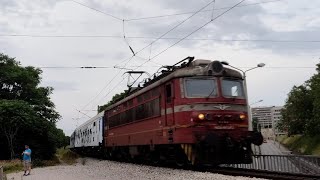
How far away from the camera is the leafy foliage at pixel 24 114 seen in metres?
30.8

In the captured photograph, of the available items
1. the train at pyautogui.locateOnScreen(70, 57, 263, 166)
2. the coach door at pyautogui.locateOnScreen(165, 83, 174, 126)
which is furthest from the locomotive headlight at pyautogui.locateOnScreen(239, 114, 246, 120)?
the coach door at pyautogui.locateOnScreen(165, 83, 174, 126)

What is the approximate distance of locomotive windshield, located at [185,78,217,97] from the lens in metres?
15.5

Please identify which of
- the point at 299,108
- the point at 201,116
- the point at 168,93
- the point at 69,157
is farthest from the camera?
the point at 299,108

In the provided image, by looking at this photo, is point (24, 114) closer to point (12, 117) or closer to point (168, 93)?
point (12, 117)

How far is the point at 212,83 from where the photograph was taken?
15.8 metres

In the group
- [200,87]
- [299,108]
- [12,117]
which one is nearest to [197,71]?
[200,87]

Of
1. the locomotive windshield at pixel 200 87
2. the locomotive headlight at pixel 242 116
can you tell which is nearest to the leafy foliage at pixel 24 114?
the locomotive windshield at pixel 200 87

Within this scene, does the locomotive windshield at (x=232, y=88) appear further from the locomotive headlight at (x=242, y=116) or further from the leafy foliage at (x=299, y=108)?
the leafy foliage at (x=299, y=108)

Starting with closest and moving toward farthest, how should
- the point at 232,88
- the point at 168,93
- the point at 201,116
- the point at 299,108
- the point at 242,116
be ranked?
the point at 201,116
the point at 242,116
the point at 232,88
the point at 168,93
the point at 299,108

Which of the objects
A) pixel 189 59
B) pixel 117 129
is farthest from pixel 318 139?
pixel 189 59

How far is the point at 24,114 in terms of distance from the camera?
31.0 meters

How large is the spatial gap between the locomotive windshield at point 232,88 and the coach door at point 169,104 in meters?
1.82

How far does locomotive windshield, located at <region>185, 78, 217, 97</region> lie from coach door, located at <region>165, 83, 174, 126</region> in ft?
2.27

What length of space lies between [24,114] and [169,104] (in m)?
17.7
